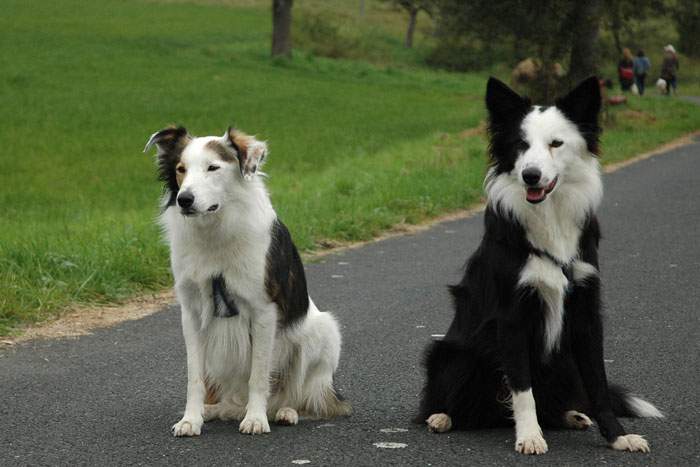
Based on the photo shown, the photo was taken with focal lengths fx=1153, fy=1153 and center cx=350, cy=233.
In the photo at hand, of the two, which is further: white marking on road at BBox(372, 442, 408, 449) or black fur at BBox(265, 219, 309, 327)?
black fur at BBox(265, 219, 309, 327)

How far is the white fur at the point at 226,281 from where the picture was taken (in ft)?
19.1

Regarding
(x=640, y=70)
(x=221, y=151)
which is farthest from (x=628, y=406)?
(x=640, y=70)

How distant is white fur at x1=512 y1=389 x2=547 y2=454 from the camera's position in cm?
541

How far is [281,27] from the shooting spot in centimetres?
5212

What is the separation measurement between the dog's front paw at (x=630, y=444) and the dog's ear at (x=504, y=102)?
1.61 m

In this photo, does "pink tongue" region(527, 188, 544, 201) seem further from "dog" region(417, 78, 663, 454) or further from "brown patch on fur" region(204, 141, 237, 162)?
"brown patch on fur" region(204, 141, 237, 162)

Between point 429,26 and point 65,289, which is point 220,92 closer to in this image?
point 65,289

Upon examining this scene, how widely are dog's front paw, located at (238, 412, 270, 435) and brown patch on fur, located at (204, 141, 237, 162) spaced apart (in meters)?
1.32

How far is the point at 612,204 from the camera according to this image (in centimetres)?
1614

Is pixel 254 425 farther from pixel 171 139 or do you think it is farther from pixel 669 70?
pixel 669 70

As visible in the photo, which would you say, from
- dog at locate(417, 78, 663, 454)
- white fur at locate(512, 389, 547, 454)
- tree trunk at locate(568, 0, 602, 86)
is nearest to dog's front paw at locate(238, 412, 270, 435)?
dog at locate(417, 78, 663, 454)

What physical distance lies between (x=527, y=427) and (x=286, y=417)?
54.1 inches

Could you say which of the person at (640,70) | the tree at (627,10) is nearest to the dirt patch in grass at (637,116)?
the tree at (627,10)

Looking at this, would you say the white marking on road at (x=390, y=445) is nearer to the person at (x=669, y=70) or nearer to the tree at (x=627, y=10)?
the tree at (x=627, y=10)
